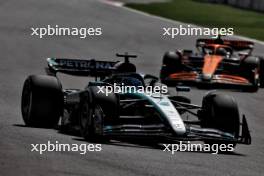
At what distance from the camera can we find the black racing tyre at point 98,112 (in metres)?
12.5

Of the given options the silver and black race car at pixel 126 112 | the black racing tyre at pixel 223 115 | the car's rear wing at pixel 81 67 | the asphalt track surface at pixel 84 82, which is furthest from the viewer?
the car's rear wing at pixel 81 67

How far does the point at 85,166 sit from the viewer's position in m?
9.71

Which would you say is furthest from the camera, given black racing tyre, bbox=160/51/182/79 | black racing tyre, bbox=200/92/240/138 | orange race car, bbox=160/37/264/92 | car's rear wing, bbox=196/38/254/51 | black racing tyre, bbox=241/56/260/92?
car's rear wing, bbox=196/38/254/51

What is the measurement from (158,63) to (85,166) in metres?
17.8

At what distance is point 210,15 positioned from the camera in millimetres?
38562

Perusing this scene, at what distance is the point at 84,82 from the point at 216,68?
2.99 meters

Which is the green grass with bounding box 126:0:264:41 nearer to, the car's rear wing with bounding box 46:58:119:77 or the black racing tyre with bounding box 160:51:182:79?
the black racing tyre with bounding box 160:51:182:79

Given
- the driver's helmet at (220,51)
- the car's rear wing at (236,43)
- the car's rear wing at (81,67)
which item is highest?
the car's rear wing at (236,43)

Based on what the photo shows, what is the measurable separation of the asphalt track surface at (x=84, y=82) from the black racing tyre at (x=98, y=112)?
257mm

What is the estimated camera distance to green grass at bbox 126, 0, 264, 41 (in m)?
35.2
